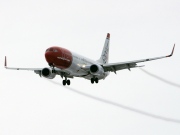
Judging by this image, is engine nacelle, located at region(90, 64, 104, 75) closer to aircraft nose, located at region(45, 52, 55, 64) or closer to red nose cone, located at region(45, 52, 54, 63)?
aircraft nose, located at region(45, 52, 55, 64)

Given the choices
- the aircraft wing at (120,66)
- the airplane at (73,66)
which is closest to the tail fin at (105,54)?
the airplane at (73,66)

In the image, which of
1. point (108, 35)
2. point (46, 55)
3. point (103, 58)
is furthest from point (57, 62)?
point (108, 35)

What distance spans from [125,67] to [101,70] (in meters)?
4.02

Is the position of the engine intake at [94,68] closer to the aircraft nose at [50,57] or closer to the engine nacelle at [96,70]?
the engine nacelle at [96,70]

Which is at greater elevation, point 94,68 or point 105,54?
point 94,68

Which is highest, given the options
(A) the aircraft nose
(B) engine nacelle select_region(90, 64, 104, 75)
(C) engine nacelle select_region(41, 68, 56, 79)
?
(A) the aircraft nose

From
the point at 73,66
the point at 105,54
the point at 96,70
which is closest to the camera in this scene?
the point at 73,66

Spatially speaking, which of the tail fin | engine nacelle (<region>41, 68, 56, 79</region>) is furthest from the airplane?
the tail fin

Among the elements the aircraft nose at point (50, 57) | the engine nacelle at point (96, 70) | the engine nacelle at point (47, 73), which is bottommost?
the engine nacelle at point (47, 73)

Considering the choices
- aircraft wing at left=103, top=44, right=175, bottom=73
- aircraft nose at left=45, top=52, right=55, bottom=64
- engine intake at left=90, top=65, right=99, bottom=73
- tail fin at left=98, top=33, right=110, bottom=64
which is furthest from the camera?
tail fin at left=98, top=33, right=110, bottom=64

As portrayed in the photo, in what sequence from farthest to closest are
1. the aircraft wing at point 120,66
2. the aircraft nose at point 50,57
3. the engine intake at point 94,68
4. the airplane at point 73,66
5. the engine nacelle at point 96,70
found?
the engine intake at point 94,68
the engine nacelle at point 96,70
the aircraft wing at point 120,66
the airplane at point 73,66
the aircraft nose at point 50,57

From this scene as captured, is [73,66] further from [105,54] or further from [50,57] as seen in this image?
[105,54]

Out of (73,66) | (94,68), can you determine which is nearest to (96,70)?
(94,68)

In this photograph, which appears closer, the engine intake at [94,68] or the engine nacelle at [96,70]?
the engine nacelle at [96,70]
